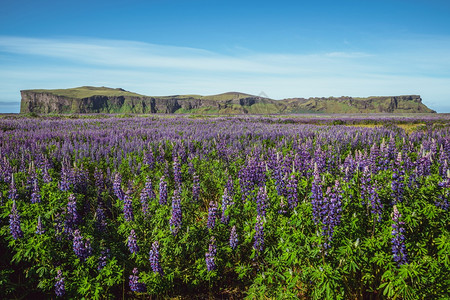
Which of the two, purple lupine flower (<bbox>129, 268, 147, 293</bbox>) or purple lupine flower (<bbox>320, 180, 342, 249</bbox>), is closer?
purple lupine flower (<bbox>320, 180, 342, 249</bbox>)

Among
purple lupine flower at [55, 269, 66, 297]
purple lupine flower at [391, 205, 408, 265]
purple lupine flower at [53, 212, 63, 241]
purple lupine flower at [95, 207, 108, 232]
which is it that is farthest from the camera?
purple lupine flower at [95, 207, 108, 232]

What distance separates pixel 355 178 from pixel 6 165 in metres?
9.26

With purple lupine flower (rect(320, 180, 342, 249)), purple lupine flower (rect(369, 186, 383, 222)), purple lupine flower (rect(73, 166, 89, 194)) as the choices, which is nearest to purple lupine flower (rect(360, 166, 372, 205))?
purple lupine flower (rect(369, 186, 383, 222))

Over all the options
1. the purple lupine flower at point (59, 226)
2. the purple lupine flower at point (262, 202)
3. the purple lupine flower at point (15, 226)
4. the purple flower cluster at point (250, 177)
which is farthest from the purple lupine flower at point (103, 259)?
the purple flower cluster at point (250, 177)

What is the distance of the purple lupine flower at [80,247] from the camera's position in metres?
3.87

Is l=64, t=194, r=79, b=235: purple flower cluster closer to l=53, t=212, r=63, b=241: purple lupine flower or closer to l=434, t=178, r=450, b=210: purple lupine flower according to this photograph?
l=53, t=212, r=63, b=241: purple lupine flower

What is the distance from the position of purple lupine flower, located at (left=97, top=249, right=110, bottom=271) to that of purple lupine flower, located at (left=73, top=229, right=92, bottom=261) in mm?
191

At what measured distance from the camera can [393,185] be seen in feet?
12.8

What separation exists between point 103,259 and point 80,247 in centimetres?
40

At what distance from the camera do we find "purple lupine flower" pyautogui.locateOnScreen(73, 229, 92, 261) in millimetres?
3873

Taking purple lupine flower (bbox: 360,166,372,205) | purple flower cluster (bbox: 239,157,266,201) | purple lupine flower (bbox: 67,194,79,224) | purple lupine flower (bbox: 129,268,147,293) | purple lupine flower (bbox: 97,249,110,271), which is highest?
purple lupine flower (bbox: 360,166,372,205)

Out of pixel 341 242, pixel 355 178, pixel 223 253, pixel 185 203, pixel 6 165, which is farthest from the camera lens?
pixel 6 165

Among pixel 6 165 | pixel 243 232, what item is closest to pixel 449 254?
pixel 243 232

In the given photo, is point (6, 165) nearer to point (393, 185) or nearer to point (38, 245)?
point (38, 245)
